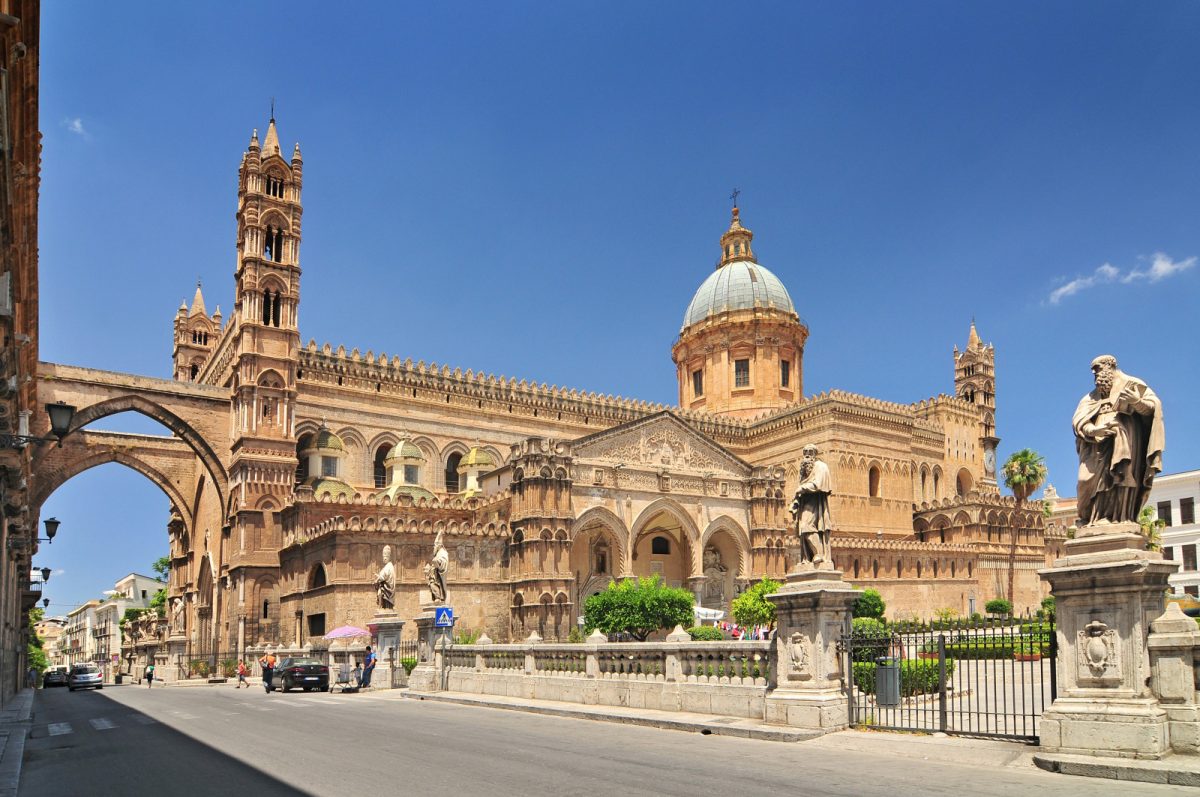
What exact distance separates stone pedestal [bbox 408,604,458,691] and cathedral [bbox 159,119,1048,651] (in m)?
6.45

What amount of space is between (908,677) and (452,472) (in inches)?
1393

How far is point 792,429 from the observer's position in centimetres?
5803

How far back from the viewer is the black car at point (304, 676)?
2820 cm

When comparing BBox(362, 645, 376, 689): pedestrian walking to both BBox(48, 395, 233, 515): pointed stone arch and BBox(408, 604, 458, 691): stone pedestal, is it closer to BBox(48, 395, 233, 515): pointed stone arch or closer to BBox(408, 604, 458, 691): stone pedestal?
BBox(408, 604, 458, 691): stone pedestal

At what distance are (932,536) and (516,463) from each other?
31.3 metres

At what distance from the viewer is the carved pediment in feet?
141

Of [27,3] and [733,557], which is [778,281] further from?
[27,3]

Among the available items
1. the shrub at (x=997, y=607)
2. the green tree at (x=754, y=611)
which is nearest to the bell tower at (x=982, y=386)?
the shrub at (x=997, y=607)

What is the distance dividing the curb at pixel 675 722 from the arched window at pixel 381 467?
28.7 metres

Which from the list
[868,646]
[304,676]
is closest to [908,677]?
[868,646]

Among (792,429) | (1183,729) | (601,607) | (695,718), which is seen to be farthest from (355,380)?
(1183,729)

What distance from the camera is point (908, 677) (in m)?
17.4

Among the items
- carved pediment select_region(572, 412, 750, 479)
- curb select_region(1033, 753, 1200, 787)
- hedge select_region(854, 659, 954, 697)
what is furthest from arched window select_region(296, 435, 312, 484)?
curb select_region(1033, 753, 1200, 787)

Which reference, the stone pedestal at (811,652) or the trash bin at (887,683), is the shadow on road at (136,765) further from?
the trash bin at (887,683)
